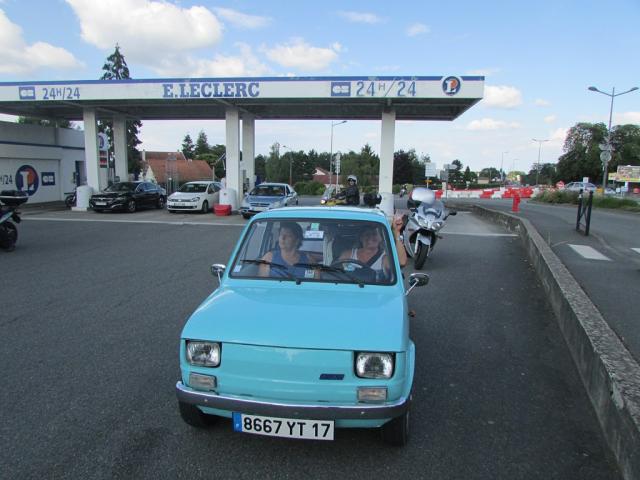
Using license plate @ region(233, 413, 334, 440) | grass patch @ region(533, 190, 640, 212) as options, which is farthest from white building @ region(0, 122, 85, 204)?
grass patch @ region(533, 190, 640, 212)

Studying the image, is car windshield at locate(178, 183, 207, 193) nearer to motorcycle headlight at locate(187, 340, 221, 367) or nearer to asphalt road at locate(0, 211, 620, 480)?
asphalt road at locate(0, 211, 620, 480)

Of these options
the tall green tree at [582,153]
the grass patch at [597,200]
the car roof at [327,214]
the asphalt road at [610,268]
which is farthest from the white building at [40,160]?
the tall green tree at [582,153]

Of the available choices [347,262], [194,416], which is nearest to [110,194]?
[347,262]

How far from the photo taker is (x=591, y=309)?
516 centimetres

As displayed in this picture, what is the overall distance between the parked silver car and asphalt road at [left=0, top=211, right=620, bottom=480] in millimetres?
11386

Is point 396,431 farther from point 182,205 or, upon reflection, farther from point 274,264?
point 182,205

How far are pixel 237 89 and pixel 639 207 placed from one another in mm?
20438

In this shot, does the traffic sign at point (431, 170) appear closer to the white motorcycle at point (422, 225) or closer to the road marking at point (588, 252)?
the road marking at point (588, 252)

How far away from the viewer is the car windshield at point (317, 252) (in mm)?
3939

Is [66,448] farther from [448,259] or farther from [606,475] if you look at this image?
[448,259]

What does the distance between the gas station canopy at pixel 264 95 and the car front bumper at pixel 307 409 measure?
17389 millimetres

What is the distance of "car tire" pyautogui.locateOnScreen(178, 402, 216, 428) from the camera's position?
3236 millimetres

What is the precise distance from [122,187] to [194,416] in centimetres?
2138

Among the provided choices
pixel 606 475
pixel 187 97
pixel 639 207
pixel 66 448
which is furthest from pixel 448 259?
pixel 639 207
